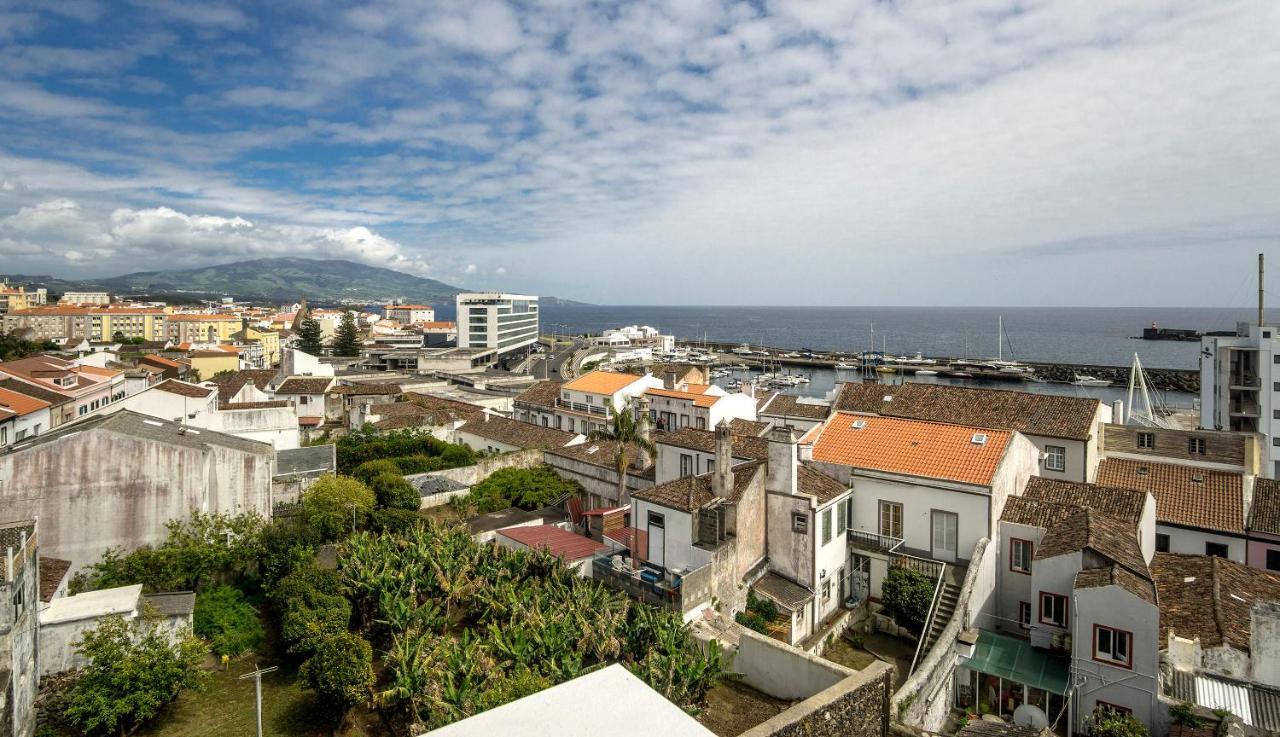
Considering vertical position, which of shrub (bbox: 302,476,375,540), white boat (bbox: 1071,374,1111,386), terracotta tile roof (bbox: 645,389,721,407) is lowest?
shrub (bbox: 302,476,375,540)

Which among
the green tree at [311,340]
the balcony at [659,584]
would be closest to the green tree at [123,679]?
the balcony at [659,584]

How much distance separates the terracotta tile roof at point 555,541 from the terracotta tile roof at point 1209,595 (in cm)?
1466

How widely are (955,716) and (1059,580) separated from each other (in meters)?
4.21

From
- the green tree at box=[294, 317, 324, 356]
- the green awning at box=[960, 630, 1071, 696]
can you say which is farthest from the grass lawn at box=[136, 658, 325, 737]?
the green tree at box=[294, 317, 324, 356]

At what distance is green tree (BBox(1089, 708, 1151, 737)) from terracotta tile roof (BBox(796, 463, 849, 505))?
7.56 m

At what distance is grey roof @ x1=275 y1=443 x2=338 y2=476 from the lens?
2788cm

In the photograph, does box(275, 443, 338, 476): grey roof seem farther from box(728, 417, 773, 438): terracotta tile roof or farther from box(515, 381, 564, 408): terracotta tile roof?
box(515, 381, 564, 408): terracotta tile roof

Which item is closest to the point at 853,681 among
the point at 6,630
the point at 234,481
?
the point at 6,630

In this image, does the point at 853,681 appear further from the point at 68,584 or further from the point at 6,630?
the point at 68,584

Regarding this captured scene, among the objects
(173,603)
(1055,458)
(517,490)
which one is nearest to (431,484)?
(517,490)

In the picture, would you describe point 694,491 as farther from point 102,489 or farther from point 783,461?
point 102,489

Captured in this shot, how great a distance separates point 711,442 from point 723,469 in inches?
259

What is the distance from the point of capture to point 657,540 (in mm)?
19359

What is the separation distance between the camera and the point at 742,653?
15.0 meters
